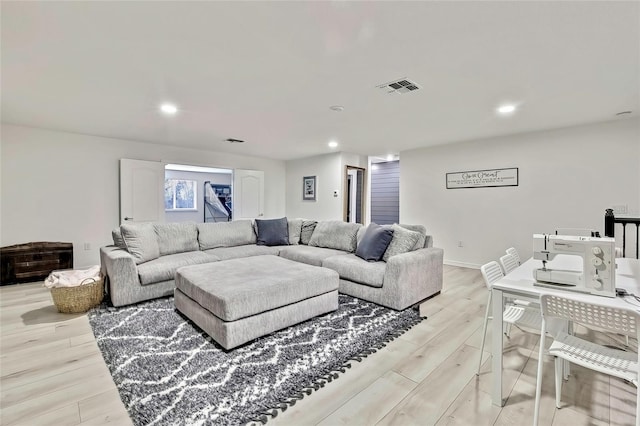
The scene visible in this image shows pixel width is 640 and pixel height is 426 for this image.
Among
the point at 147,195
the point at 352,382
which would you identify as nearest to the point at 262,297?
the point at 352,382

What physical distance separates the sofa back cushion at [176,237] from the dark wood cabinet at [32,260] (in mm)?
1675

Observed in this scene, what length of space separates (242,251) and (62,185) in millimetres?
3076

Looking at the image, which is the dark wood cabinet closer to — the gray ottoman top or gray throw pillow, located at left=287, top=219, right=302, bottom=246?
the gray ottoman top

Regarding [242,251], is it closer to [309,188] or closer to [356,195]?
[309,188]

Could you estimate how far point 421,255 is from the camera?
3281mm

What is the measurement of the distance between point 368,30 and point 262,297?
6.78 ft

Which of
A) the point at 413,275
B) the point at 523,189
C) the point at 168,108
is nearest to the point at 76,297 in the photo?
the point at 168,108

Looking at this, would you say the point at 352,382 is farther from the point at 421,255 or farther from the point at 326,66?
the point at 326,66

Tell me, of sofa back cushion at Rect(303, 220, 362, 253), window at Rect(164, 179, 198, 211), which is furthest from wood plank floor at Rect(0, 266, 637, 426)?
window at Rect(164, 179, 198, 211)

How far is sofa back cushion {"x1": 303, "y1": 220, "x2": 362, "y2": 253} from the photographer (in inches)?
161

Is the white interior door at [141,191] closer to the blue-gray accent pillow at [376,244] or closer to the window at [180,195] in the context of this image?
the window at [180,195]

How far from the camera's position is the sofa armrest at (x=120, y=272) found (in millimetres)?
2992

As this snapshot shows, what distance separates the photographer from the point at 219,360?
2.03 m

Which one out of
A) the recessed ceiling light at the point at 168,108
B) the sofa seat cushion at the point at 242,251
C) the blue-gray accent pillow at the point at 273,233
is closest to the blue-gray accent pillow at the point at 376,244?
the sofa seat cushion at the point at 242,251
